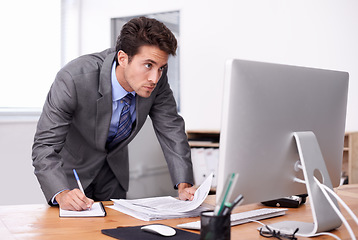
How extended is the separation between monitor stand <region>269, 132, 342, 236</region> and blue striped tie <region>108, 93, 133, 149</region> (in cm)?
96

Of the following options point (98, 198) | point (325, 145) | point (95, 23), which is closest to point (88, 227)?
point (325, 145)

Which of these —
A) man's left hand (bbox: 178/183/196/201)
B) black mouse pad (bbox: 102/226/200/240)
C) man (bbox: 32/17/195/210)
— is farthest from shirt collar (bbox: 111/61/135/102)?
black mouse pad (bbox: 102/226/200/240)

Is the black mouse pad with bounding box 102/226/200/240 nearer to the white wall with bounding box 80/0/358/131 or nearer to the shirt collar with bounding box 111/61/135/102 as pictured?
the shirt collar with bounding box 111/61/135/102

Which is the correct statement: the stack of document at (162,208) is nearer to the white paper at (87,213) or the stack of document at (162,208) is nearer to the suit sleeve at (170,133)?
the white paper at (87,213)

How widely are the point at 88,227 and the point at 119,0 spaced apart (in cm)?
352

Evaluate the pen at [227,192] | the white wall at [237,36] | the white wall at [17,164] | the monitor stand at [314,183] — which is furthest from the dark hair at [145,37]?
the white wall at [237,36]

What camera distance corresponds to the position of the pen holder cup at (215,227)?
0.95 meters

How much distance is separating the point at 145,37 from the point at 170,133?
52 centimetres

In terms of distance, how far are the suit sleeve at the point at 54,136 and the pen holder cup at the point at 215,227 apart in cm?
80

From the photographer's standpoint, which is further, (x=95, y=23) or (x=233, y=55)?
(x=95, y=23)

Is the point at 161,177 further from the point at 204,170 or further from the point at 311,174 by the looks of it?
the point at 311,174

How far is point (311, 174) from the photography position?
3.93 feet

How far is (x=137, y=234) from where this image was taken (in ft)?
3.95

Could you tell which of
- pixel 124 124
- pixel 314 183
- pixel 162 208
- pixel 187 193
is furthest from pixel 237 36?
pixel 314 183
